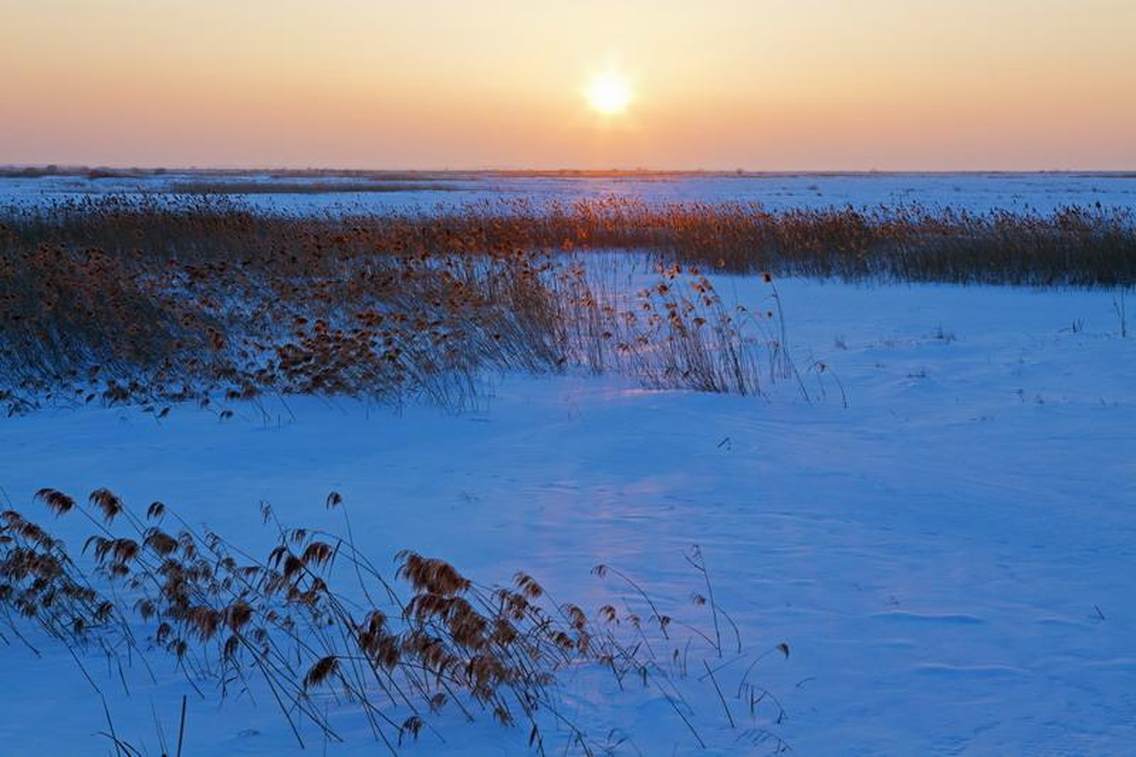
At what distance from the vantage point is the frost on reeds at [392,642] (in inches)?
132

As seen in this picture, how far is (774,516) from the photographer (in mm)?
5844

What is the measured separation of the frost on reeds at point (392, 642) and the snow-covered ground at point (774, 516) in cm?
8

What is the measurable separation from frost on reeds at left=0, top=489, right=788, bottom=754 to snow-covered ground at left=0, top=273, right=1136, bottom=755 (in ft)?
0.25

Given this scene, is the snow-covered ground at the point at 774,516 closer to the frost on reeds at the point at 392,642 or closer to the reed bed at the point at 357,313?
the frost on reeds at the point at 392,642

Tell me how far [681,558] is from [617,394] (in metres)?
3.82

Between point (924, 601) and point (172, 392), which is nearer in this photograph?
point (924, 601)

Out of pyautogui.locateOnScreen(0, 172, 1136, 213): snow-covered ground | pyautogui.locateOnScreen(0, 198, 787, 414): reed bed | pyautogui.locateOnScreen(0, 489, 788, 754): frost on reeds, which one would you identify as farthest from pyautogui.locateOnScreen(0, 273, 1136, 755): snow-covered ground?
pyautogui.locateOnScreen(0, 172, 1136, 213): snow-covered ground

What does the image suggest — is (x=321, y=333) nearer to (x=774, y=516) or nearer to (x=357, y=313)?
(x=357, y=313)

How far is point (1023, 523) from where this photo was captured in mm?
5594

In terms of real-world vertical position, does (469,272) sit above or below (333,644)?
above

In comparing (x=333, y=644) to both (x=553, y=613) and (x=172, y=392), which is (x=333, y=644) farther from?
(x=172, y=392)

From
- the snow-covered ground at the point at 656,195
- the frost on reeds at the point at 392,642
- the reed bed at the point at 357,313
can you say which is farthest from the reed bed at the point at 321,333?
the snow-covered ground at the point at 656,195

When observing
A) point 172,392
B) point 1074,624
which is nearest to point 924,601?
point 1074,624

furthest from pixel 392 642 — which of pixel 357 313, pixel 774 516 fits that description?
pixel 357 313
